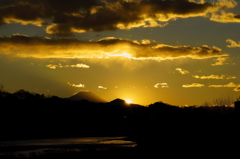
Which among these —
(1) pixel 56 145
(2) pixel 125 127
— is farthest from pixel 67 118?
(1) pixel 56 145

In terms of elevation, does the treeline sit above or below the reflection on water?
above

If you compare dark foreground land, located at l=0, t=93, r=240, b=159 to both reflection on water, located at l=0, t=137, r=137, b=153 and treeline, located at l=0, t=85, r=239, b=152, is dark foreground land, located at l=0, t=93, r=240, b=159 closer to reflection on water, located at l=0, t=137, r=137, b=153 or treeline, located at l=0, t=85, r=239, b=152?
treeline, located at l=0, t=85, r=239, b=152

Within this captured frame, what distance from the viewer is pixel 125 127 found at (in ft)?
508

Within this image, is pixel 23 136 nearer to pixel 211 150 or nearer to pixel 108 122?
pixel 108 122

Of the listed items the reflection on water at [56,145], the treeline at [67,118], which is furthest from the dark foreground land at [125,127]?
the reflection on water at [56,145]

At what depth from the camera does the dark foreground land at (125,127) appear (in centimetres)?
4181

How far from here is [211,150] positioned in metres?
40.2

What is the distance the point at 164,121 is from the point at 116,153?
788 cm

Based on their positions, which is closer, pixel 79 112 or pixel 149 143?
pixel 149 143

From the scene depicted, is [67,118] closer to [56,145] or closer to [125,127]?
[125,127]

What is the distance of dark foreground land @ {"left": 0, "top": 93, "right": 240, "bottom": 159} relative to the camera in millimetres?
41812

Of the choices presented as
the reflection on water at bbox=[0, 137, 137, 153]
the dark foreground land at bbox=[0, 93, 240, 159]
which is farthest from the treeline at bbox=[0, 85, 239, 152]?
the reflection on water at bbox=[0, 137, 137, 153]

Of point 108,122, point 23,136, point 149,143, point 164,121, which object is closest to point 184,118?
point 164,121

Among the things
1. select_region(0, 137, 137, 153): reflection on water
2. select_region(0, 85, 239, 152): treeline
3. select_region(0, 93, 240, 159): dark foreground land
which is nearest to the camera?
select_region(0, 93, 240, 159): dark foreground land
